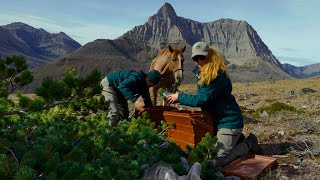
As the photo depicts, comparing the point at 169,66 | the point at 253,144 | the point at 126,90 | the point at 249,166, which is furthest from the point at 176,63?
the point at 249,166

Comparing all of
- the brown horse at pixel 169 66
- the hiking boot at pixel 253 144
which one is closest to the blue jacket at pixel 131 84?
the hiking boot at pixel 253 144

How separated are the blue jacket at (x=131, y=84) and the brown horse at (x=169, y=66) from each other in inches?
102

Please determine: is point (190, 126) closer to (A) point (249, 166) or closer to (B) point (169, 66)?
(A) point (249, 166)

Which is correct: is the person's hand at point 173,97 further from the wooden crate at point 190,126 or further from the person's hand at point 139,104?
the person's hand at point 139,104

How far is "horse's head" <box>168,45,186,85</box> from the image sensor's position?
447 inches

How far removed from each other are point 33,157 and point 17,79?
1.38 m

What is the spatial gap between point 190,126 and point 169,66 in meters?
5.10

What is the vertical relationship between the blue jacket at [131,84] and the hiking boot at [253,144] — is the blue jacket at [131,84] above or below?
above

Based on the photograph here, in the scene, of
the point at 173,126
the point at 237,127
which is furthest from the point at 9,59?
the point at 237,127

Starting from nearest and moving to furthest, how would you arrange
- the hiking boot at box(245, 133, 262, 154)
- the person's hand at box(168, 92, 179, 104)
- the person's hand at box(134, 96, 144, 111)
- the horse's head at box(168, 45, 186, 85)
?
the person's hand at box(168, 92, 179, 104) → the hiking boot at box(245, 133, 262, 154) → the person's hand at box(134, 96, 144, 111) → the horse's head at box(168, 45, 186, 85)

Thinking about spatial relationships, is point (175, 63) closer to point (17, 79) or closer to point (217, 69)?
point (217, 69)

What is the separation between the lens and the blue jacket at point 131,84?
832cm

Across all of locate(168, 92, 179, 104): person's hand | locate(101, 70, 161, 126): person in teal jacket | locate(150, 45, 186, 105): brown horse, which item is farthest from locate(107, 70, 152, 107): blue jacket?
locate(150, 45, 186, 105): brown horse

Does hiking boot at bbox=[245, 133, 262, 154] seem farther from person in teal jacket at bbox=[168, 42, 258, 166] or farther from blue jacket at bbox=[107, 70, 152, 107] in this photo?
blue jacket at bbox=[107, 70, 152, 107]
